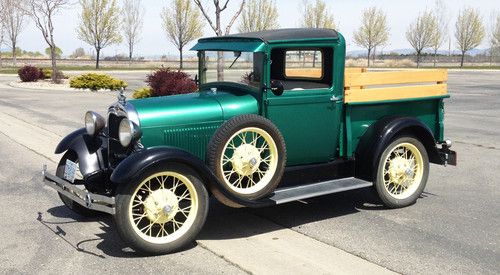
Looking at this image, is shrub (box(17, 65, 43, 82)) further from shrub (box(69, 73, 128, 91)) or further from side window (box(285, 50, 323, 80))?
A: side window (box(285, 50, 323, 80))

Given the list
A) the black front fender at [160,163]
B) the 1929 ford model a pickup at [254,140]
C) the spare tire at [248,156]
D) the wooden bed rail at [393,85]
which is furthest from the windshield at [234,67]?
the black front fender at [160,163]

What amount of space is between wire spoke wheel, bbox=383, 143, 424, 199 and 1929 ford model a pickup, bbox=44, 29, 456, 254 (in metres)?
0.01

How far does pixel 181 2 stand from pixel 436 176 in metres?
42.0

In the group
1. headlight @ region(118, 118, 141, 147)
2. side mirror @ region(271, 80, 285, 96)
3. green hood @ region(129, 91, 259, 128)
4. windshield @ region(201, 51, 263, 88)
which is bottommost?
headlight @ region(118, 118, 141, 147)

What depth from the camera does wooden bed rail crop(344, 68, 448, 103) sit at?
512 cm

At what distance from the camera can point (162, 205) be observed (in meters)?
4.14

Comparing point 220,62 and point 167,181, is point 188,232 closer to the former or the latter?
point 167,181

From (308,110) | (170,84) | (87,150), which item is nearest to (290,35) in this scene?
(308,110)

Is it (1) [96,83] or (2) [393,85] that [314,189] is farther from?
(1) [96,83]

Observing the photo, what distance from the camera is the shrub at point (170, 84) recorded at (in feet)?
43.5

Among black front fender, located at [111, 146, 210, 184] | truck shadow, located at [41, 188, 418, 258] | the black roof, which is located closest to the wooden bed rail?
the black roof

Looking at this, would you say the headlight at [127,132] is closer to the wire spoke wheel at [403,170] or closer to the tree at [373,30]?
the wire spoke wheel at [403,170]

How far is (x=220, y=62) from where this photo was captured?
17.3 ft

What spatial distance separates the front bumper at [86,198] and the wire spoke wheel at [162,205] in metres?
0.18
